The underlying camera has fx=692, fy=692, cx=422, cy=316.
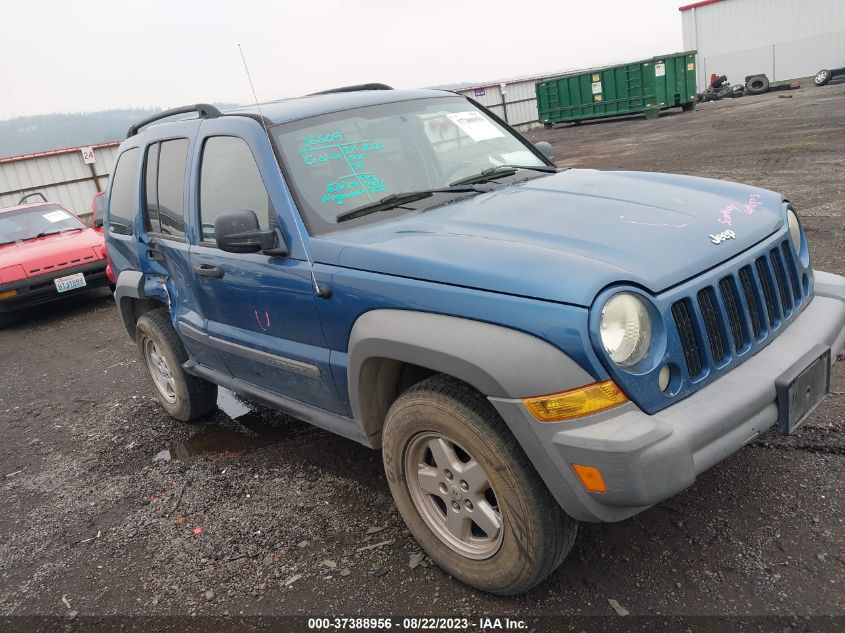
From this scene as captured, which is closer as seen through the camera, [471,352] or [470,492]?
[471,352]

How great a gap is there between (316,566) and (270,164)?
1.85 meters

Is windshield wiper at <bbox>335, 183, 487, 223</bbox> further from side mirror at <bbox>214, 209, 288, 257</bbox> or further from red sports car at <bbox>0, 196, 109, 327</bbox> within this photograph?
red sports car at <bbox>0, 196, 109, 327</bbox>

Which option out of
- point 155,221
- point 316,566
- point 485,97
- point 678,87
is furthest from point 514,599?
point 485,97

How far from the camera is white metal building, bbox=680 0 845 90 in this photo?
106 ft

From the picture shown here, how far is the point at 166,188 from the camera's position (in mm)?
4180

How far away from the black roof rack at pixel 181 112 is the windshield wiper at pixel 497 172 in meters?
1.43

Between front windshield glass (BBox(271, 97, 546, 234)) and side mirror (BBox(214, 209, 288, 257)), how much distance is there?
17 centimetres

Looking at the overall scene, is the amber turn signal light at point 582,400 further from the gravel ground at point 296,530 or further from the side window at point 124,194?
the side window at point 124,194

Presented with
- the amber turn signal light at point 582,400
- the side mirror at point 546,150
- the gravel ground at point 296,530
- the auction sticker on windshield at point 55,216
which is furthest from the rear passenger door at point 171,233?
the auction sticker on windshield at point 55,216

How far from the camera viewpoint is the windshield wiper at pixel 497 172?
3520mm

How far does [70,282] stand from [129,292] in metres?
4.97

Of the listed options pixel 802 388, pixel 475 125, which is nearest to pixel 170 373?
pixel 475 125

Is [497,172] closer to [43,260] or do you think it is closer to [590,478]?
[590,478]

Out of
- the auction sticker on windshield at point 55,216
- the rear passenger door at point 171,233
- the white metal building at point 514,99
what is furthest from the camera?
the white metal building at point 514,99
